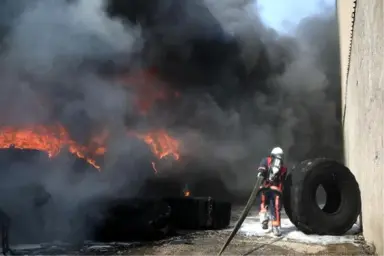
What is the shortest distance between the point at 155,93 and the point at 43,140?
462 centimetres

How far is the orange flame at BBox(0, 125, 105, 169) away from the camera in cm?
930

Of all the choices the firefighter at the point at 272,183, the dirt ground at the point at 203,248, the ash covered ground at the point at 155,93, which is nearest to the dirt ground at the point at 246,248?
the dirt ground at the point at 203,248

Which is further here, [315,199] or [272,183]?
[272,183]

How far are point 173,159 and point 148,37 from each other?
4.19 metres

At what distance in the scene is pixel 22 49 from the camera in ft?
33.5

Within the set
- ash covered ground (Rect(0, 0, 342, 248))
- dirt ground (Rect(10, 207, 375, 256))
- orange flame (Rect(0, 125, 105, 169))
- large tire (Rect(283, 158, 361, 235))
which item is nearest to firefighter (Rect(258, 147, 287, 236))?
large tire (Rect(283, 158, 361, 235))

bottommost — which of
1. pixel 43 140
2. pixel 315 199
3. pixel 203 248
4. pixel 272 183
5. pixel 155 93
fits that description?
pixel 203 248

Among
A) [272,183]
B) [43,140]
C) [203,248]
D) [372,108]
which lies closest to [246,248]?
[203,248]

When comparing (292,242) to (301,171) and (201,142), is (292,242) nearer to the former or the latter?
(301,171)

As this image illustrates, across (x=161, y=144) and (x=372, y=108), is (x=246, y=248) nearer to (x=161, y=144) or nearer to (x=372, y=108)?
(x=372, y=108)

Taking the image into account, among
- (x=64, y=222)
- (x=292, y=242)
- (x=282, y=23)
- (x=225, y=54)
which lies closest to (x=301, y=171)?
(x=292, y=242)

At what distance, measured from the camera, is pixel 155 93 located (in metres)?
13.3

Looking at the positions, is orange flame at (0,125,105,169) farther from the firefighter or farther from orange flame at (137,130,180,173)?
the firefighter

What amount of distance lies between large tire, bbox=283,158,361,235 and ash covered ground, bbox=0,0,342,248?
149 inches
